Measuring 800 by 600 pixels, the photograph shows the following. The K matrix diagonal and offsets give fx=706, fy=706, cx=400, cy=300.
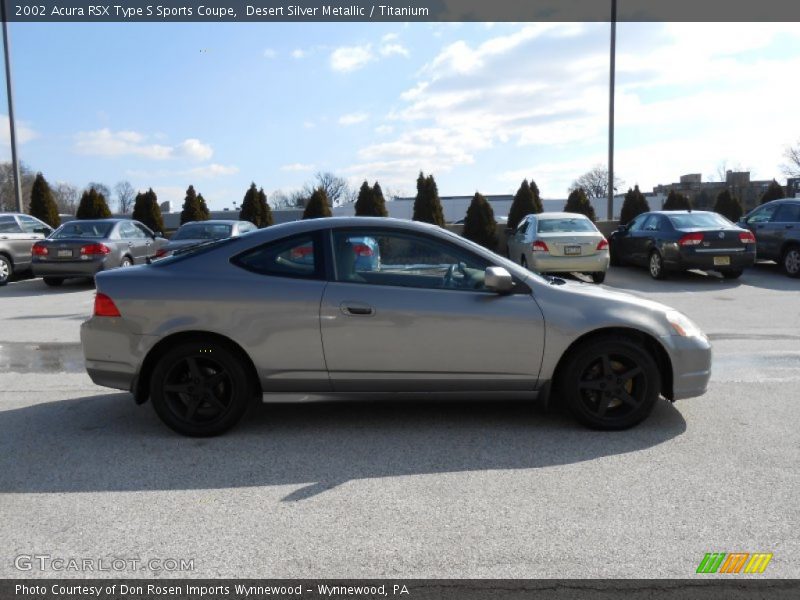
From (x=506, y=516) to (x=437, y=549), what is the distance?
52 cm

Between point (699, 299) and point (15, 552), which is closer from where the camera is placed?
point (15, 552)

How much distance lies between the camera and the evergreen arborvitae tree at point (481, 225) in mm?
24766

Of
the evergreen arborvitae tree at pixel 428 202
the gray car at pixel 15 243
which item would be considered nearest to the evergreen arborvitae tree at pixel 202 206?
the evergreen arborvitae tree at pixel 428 202

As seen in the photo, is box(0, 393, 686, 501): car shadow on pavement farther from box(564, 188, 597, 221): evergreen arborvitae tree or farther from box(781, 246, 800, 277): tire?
box(564, 188, 597, 221): evergreen arborvitae tree

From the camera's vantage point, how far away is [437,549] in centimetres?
329

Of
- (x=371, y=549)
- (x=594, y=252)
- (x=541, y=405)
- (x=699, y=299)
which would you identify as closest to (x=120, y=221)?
(x=594, y=252)

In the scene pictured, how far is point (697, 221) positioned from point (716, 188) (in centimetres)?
7864

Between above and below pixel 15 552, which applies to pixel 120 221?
above

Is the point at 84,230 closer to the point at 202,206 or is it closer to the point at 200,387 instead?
the point at 200,387

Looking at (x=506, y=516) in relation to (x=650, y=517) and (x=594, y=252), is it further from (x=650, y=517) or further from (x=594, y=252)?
(x=594, y=252)

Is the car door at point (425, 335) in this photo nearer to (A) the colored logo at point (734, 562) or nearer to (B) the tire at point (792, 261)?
(A) the colored logo at point (734, 562)

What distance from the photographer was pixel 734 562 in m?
3.14

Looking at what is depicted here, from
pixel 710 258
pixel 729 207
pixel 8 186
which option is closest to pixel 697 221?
pixel 710 258

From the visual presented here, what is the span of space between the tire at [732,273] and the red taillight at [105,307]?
14.0 metres
